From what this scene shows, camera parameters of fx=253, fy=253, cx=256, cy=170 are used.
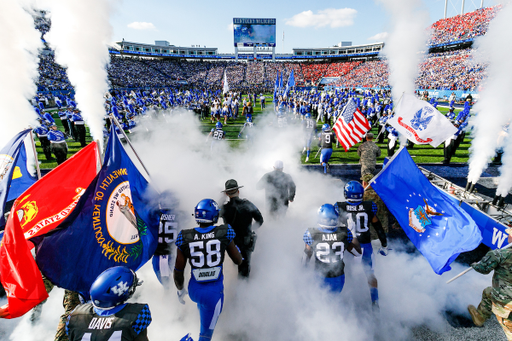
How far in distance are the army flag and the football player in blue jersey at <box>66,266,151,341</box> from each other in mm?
7024

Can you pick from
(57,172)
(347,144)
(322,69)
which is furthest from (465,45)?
(57,172)

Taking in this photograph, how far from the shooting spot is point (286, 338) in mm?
3520

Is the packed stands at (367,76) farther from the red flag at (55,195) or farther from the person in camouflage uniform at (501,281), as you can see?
the red flag at (55,195)

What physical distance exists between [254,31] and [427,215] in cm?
6661

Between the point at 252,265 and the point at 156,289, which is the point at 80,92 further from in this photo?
the point at 252,265

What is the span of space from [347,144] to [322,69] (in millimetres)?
66176

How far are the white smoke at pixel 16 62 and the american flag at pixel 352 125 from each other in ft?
27.9

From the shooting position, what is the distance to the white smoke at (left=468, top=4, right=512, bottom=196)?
17.1ft

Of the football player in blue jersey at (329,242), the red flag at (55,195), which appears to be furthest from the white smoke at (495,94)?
the red flag at (55,195)

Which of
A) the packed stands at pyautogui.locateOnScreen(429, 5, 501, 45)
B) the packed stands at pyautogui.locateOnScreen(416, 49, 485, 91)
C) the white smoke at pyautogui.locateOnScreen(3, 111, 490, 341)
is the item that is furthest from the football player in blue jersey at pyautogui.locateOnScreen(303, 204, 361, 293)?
the packed stands at pyautogui.locateOnScreen(429, 5, 501, 45)

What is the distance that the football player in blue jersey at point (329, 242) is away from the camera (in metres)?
3.30

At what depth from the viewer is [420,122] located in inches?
269

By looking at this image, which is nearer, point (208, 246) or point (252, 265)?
point (208, 246)

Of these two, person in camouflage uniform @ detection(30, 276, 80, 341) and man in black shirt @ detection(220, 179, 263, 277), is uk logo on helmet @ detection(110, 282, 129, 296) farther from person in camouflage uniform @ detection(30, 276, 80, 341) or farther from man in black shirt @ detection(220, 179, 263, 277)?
man in black shirt @ detection(220, 179, 263, 277)
